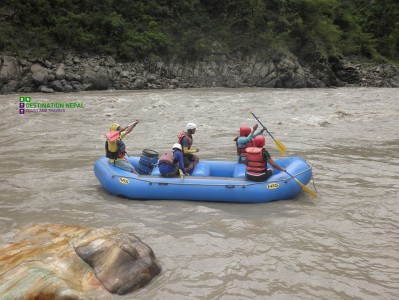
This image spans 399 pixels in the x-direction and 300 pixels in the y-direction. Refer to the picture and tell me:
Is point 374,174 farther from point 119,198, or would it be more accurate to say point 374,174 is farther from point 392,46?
point 392,46

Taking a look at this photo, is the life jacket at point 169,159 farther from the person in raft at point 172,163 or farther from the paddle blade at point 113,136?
the paddle blade at point 113,136

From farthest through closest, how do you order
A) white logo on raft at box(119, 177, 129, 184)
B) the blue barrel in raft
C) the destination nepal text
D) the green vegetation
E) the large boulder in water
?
the green vegetation
the destination nepal text
the blue barrel in raft
white logo on raft at box(119, 177, 129, 184)
the large boulder in water

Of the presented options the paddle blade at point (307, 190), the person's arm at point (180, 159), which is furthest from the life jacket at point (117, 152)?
the paddle blade at point (307, 190)

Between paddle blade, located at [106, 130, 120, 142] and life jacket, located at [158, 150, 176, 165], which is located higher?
paddle blade, located at [106, 130, 120, 142]

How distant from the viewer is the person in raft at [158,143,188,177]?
568cm

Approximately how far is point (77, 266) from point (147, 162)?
3051 millimetres

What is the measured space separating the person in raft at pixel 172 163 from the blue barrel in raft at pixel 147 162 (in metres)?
0.49

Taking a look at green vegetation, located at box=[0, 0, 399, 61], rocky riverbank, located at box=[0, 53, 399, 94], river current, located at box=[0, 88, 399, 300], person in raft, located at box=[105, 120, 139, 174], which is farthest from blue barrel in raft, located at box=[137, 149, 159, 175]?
green vegetation, located at box=[0, 0, 399, 61]

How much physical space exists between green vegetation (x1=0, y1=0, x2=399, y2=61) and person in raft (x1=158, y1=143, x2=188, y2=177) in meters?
14.3

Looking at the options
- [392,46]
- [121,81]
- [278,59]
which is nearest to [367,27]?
[392,46]

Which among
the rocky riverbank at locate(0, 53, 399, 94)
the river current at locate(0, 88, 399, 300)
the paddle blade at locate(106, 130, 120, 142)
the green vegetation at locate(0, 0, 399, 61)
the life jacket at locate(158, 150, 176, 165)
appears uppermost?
the green vegetation at locate(0, 0, 399, 61)

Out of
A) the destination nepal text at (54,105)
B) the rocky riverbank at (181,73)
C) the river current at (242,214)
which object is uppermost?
the rocky riverbank at (181,73)

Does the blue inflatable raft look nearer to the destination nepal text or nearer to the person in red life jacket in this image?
the person in red life jacket

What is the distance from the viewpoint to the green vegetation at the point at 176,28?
1856 cm
